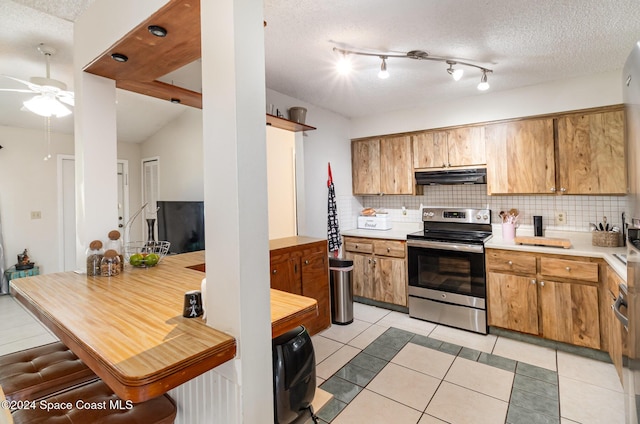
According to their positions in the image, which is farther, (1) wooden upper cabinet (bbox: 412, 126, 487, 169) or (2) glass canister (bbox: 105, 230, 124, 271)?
(1) wooden upper cabinet (bbox: 412, 126, 487, 169)

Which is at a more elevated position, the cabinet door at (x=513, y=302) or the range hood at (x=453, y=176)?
the range hood at (x=453, y=176)

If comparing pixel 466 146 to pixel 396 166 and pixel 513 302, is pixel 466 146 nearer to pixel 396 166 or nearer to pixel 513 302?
pixel 396 166

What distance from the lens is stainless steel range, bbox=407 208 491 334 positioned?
9.95 feet

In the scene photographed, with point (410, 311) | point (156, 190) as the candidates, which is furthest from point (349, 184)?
point (156, 190)

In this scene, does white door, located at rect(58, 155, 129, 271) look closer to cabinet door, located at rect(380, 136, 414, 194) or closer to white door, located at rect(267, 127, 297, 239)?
white door, located at rect(267, 127, 297, 239)

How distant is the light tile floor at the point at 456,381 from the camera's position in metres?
1.91

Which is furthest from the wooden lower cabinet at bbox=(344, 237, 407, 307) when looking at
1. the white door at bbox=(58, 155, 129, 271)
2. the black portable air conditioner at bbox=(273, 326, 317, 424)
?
the white door at bbox=(58, 155, 129, 271)

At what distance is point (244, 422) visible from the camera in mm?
911

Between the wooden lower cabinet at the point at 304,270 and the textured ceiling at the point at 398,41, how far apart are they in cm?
158

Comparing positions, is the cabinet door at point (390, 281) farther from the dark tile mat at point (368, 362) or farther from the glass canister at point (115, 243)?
the glass canister at point (115, 243)

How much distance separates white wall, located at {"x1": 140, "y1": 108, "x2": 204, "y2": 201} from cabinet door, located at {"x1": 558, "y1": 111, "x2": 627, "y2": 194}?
134 inches

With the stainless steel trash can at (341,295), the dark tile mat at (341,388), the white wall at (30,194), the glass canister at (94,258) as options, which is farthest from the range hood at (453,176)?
the white wall at (30,194)

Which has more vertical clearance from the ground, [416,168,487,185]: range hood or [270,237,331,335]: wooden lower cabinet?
[416,168,487,185]: range hood

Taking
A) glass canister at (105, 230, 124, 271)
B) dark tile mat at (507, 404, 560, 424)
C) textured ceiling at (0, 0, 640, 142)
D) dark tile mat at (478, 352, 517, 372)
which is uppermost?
textured ceiling at (0, 0, 640, 142)
